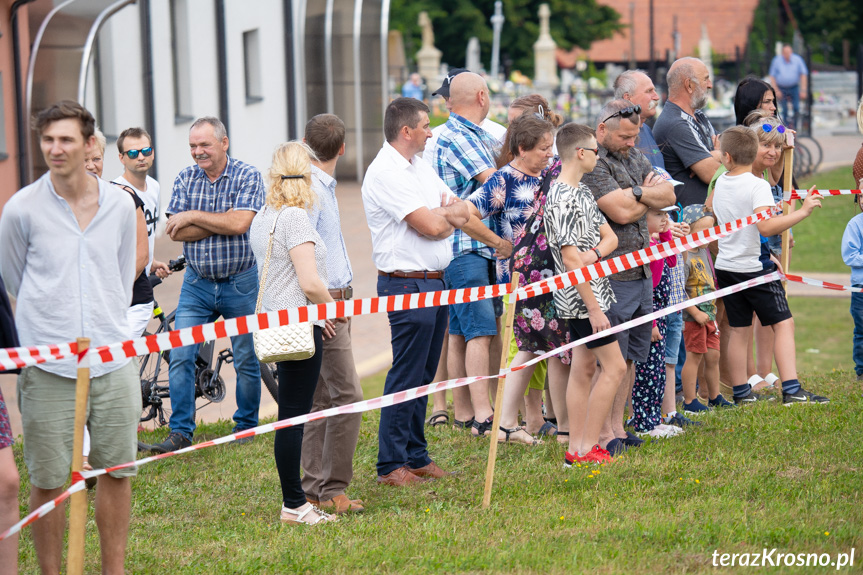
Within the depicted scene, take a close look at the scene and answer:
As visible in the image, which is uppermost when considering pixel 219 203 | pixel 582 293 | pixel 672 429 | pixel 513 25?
pixel 513 25

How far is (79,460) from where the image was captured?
3773 millimetres

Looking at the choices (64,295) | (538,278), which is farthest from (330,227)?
(64,295)

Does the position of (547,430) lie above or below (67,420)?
below

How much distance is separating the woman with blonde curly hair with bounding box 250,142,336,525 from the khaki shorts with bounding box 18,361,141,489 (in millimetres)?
908

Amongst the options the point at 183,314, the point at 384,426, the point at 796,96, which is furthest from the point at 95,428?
the point at 796,96

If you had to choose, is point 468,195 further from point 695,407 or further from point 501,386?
point 695,407

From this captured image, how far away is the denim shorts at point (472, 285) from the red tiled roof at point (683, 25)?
56.6 metres

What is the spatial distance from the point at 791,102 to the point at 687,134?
21096mm

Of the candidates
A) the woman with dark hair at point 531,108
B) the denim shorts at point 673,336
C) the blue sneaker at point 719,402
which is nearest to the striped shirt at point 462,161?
the woman with dark hair at point 531,108

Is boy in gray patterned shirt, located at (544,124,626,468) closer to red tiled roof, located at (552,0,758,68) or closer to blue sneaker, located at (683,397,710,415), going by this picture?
blue sneaker, located at (683,397,710,415)

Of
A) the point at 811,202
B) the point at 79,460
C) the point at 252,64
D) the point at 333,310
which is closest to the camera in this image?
the point at 79,460

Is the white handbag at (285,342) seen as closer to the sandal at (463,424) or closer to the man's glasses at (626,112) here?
the man's glasses at (626,112)

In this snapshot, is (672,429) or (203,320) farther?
(203,320)

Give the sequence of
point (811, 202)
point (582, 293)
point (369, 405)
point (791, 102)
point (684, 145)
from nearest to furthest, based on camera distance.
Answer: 1. point (369, 405)
2. point (582, 293)
3. point (811, 202)
4. point (684, 145)
5. point (791, 102)
